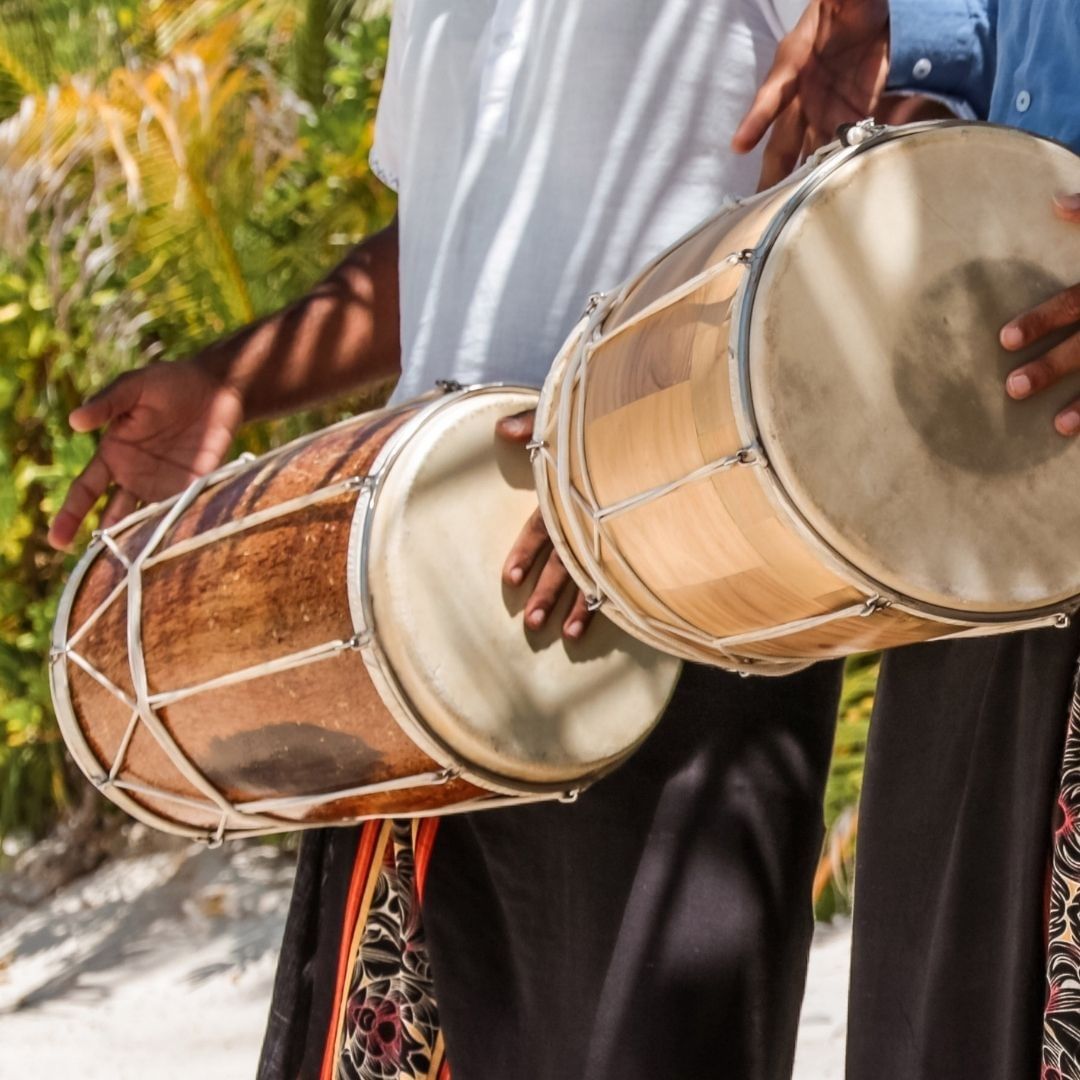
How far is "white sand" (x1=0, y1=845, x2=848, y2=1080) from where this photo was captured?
116 inches

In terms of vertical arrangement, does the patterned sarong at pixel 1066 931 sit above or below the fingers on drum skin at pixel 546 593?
below

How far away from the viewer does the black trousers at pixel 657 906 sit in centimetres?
139

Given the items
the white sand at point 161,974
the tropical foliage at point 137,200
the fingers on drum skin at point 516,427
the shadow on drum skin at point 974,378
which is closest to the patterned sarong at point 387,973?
the fingers on drum skin at point 516,427

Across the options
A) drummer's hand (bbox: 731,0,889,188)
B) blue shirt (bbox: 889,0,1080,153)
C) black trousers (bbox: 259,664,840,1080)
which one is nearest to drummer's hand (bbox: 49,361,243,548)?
black trousers (bbox: 259,664,840,1080)

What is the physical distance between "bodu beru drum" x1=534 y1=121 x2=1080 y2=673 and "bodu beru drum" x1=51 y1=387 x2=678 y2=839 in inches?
12.3

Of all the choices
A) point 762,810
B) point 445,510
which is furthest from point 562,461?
point 762,810

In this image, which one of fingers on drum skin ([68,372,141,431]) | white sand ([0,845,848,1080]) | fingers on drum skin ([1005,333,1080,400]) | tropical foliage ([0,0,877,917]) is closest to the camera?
fingers on drum skin ([1005,333,1080,400])

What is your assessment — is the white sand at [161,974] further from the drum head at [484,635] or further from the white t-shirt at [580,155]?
the white t-shirt at [580,155]

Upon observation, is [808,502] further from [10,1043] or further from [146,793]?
[10,1043]

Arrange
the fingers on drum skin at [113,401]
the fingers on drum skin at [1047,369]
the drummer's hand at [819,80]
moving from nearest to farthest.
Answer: the fingers on drum skin at [1047,369] < the drummer's hand at [819,80] < the fingers on drum skin at [113,401]

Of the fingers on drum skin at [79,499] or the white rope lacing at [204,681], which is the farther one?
the fingers on drum skin at [79,499]

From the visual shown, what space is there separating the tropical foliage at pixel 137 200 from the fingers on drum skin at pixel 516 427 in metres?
2.07

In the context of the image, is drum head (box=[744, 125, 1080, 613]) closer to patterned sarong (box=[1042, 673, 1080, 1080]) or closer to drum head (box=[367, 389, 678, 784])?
patterned sarong (box=[1042, 673, 1080, 1080])

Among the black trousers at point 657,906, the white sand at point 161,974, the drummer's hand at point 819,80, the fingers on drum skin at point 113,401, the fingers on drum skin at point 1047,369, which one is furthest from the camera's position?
the white sand at point 161,974
